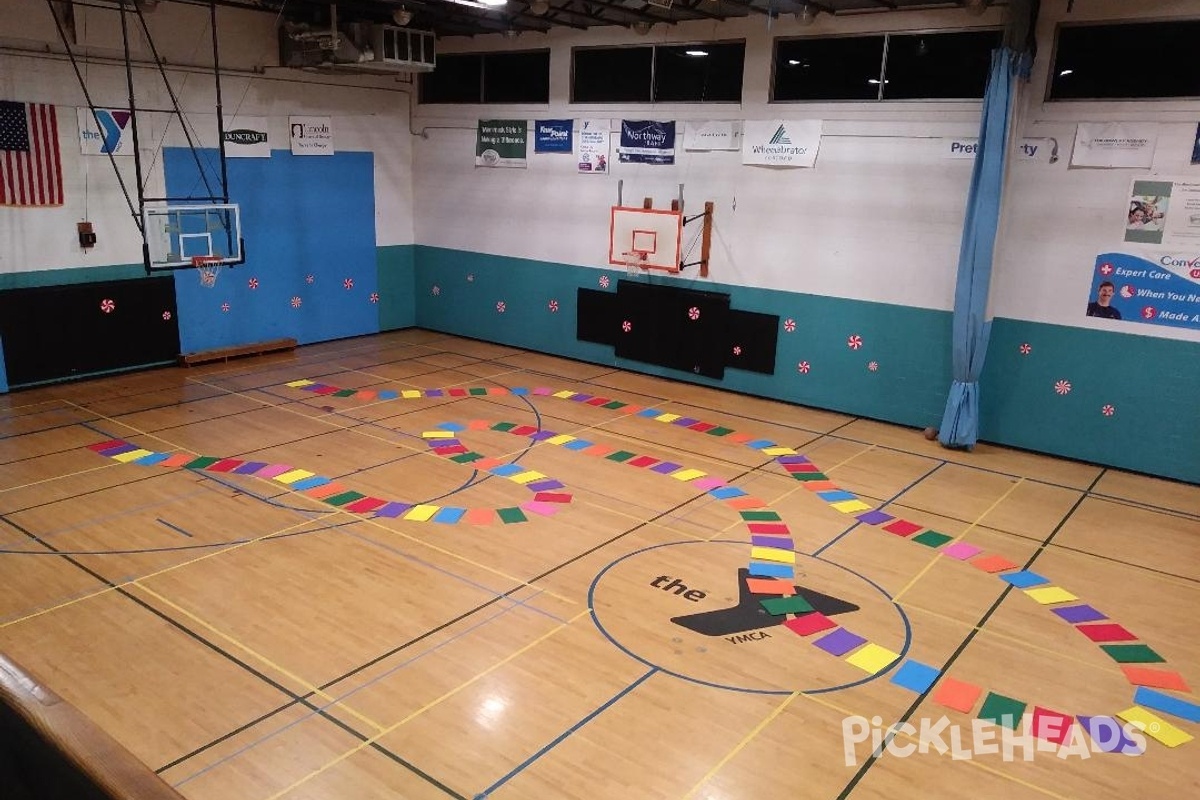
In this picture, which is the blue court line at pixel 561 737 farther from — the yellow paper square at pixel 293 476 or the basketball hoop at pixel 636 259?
the basketball hoop at pixel 636 259

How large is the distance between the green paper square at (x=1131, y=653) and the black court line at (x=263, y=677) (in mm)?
3507

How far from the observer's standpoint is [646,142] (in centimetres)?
980

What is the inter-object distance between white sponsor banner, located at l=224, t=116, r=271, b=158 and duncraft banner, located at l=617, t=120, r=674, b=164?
431cm

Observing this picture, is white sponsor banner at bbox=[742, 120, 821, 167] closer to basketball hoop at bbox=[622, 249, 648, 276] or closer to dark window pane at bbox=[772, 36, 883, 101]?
dark window pane at bbox=[772, 36, 883, 101]

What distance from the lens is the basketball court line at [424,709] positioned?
11.3 ft

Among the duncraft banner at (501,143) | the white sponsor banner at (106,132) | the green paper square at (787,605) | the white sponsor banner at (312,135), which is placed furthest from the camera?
the duncraft banner at (501,143)

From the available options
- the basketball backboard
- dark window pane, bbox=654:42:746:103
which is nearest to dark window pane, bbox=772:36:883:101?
dark window pane, bbox=654:42:746:103

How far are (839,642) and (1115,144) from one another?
5.21 m

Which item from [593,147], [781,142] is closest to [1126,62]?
[781,142]

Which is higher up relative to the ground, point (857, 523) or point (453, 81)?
point (453, 81)

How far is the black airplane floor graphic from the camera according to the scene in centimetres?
471

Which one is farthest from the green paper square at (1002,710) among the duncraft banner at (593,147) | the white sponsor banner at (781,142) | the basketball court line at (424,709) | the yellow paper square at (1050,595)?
the duncraft banner at (593,147)

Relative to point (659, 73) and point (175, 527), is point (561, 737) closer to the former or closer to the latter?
point (175, 527)

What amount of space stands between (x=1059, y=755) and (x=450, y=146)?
1020 centimetres
